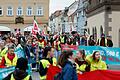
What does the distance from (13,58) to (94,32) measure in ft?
99.9

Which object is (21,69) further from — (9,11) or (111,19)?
(9,11)

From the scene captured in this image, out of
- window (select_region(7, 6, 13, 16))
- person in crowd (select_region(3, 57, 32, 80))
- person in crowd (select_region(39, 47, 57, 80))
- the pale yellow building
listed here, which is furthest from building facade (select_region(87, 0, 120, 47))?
window (select_region(7, 6, 13, 16))

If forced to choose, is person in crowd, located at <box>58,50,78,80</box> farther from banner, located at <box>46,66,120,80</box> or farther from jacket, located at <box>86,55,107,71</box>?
jacket, located at <box>86,55,107,71</box>

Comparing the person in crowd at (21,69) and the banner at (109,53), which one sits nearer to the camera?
→ the person in crowd at (21,69)

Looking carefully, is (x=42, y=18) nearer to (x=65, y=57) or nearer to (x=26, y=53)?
(x=26, y=53)

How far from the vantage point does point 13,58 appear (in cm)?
1188

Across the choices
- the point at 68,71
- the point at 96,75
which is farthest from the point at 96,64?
the point at 68,71

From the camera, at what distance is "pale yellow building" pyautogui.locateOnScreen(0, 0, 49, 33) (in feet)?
262

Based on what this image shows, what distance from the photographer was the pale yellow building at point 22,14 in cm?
7994

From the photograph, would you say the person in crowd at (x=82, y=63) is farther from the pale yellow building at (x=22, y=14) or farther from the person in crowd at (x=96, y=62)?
the pale yellow building at (x=22, y=14)

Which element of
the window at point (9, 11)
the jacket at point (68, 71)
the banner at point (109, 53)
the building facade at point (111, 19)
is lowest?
the banner at point (109, 53)

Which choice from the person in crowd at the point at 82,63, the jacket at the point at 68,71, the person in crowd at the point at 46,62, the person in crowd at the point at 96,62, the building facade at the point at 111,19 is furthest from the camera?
the building facade at the point at 111,19

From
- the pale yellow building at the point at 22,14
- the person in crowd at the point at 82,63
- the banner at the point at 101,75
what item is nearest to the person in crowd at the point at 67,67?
the banner at the point at 101,75

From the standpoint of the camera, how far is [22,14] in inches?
3199
